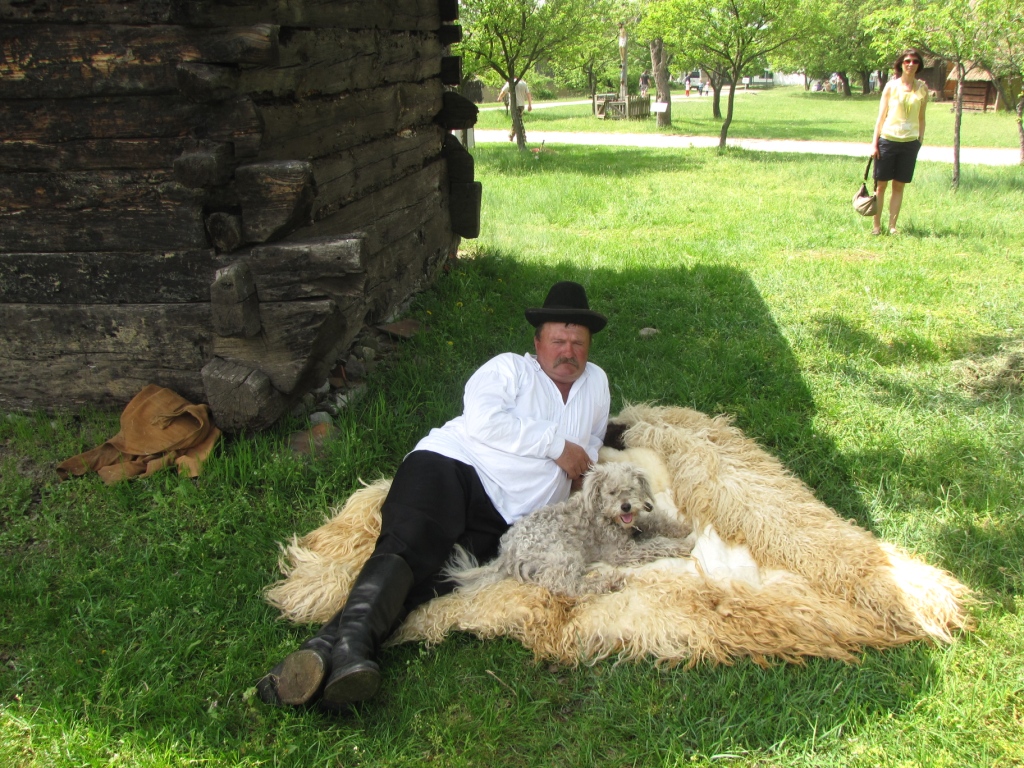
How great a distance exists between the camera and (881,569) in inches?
129

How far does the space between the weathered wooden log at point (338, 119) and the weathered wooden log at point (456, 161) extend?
0.75m

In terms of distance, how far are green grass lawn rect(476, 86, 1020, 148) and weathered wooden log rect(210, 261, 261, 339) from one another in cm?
1974

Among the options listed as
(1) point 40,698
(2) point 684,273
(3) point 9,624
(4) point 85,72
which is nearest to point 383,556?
(1) point 40,698

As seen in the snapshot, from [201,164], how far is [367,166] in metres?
1.76

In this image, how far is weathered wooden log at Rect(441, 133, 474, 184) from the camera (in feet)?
23.9

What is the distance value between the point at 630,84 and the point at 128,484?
40703mm

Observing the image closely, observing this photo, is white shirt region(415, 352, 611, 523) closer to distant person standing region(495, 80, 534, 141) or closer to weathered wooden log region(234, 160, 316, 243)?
weathered wooden log region(234, 160, 316, 243)

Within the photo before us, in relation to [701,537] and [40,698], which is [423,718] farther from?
[701,537]

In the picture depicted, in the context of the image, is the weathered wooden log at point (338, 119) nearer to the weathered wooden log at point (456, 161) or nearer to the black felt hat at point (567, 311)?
the weathered wooden log at point (456, 161)

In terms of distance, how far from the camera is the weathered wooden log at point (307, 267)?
A: 12.8 ft

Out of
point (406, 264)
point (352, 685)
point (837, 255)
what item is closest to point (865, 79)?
point (837, 255)

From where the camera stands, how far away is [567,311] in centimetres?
382

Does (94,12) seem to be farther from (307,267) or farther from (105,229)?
(307,267)

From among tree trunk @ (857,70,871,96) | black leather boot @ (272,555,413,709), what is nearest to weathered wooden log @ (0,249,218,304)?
black leather boot @ (272,555,413,709)
